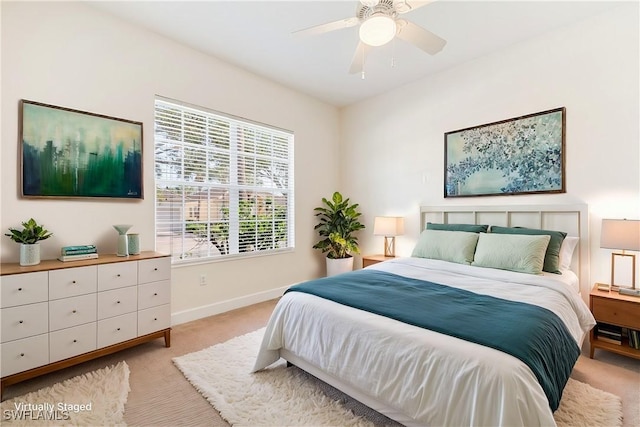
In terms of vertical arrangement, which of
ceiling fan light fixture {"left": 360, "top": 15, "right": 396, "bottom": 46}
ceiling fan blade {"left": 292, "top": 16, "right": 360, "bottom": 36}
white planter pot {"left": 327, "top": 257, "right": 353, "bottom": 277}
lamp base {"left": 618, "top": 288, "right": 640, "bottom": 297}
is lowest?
white planter pot {"left": 327, "top": 257, "right": 353, "bottom": 277}

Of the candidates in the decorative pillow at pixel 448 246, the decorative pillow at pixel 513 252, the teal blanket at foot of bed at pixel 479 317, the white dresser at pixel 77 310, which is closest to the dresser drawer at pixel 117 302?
the white dresser at pixel 77 310

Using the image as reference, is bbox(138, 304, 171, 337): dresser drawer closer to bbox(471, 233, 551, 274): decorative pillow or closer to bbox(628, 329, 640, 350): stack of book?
bbox(471, 233, 551, 274): decorative pillow

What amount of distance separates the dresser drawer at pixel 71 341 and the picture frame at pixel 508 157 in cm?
379

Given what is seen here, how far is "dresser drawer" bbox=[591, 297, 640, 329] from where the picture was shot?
2.13 meters

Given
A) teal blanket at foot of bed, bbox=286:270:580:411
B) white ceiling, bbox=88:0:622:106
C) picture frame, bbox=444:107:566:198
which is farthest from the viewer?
picture frame, bbox=444:107:566:198

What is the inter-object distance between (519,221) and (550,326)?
187cm

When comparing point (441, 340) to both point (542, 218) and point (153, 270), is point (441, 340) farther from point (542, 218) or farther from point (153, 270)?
A: point (542, 218)

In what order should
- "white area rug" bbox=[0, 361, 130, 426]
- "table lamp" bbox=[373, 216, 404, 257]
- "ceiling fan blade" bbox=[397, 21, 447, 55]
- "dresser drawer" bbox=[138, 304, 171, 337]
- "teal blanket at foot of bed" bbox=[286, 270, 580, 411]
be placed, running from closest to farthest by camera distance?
"teal blanket at foot of bed" bbox=[286, 270, 580, 411], "white area rug" bbox=[0, 361, 130, 426], "ceiling fan blade" bbox=[397, 21, 447, 55], "dresser drawer" bbox=[138, 304, 171, 337], "table lamp" bbox=[373, 216, 404, 257]

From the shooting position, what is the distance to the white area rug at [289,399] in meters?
1.64

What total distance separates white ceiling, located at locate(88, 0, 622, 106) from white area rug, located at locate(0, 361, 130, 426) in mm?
2839

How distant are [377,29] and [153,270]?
2.48m

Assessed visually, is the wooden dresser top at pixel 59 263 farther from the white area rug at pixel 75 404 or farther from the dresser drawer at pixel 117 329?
the white area rug at pixel 75 404

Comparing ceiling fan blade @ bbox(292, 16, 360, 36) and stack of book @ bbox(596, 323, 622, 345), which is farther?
stack of book @ bbox(596, 323, 622, 345)

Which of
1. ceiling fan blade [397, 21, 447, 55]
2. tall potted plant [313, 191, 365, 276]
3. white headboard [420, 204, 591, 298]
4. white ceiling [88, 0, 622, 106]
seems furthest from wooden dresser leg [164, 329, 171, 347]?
white headboard [420, 204, 591, 298]
